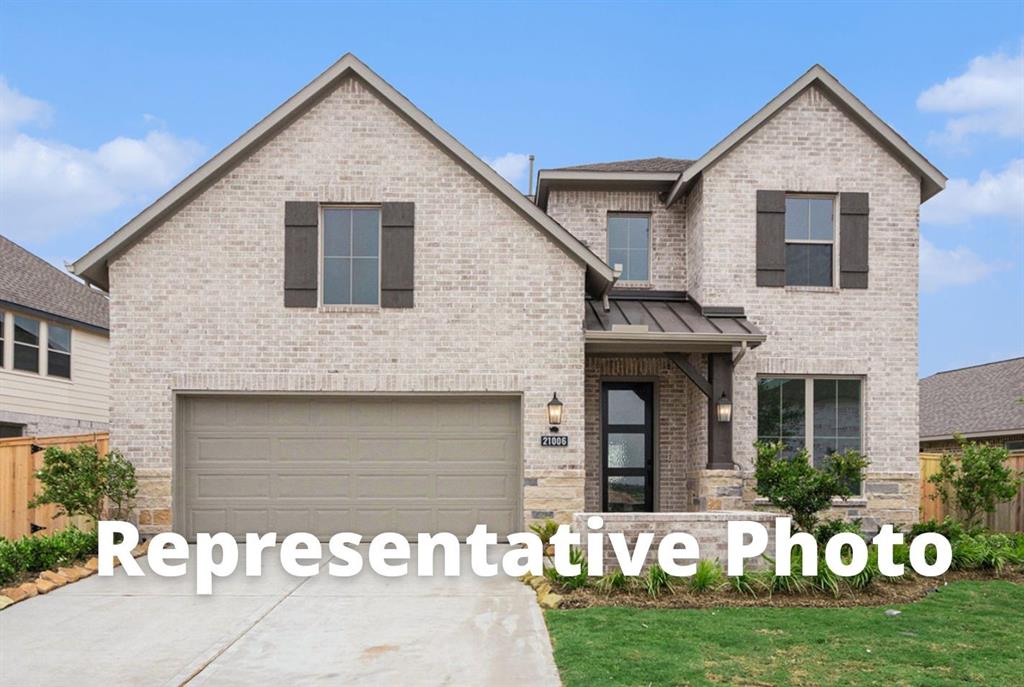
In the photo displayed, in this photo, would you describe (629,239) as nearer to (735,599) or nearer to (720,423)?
(720,423)

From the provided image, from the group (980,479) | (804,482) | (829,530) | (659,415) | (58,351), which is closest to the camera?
(804,482)

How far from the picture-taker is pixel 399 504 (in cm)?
1487

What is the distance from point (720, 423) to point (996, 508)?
19.4 feet

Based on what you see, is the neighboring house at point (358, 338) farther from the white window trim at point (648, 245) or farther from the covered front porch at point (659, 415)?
the white window trim at point (648, 245)

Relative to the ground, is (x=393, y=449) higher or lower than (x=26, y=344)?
lower

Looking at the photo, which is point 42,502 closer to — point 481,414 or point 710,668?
point 481,414

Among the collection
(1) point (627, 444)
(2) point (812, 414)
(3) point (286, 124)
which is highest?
(3) point (286, 124)

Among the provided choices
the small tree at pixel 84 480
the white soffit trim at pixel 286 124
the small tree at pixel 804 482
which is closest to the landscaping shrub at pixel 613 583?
the small tree at pixel 804 482

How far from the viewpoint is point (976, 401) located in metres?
27.0

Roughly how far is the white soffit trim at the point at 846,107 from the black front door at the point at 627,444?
364 centimetres

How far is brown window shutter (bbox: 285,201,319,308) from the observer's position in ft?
48.2

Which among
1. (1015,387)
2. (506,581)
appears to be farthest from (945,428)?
(506,581)

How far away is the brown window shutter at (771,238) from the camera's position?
16.2 m

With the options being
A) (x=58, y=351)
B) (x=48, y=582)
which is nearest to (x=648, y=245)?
(x=48, y=582)
